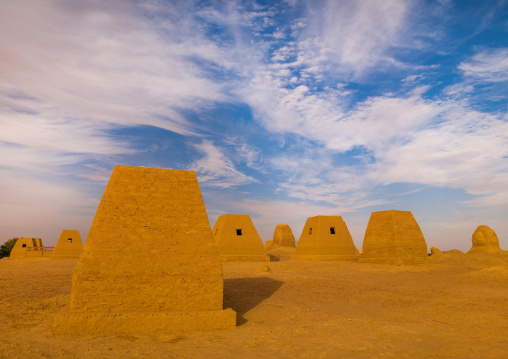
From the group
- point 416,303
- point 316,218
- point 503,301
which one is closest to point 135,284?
point 416,303

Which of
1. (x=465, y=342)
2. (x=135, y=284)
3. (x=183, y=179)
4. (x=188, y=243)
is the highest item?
(x=183, y=179)

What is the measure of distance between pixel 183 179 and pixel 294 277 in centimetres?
744

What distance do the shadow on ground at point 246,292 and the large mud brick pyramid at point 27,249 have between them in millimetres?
24319

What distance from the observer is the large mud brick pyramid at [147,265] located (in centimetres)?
565

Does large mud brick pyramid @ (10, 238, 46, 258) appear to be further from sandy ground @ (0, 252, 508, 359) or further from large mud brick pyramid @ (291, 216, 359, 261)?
large mud brick pyramid @ (291, 216, 359, 261)

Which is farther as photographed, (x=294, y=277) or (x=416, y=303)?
(x=294, y=277)

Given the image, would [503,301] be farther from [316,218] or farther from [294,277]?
[316,218]

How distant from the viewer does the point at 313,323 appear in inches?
267

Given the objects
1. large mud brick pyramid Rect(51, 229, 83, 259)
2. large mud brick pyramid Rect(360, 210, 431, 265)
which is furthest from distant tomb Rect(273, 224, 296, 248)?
large mud brick pyramid Rect(51, 229, 83, 259)

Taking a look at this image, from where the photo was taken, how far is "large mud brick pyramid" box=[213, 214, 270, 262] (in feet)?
64.0

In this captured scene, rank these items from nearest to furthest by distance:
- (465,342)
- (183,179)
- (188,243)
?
(465,342) < (188,243) < (183,179)

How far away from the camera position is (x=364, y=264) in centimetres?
1791

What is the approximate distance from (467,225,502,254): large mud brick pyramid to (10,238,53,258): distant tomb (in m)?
36.2

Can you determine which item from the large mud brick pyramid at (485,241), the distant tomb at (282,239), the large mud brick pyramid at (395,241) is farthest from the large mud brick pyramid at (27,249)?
the large mud brick pyramid at (485,241)
